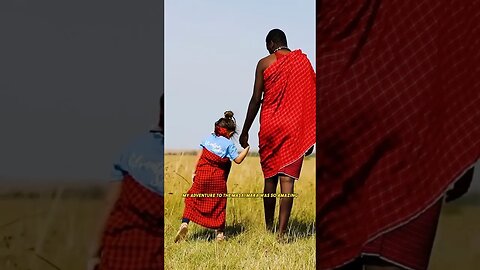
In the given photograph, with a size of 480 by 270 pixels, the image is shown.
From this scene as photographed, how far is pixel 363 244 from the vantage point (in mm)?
3053

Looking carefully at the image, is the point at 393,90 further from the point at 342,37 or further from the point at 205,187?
the point at 205,187

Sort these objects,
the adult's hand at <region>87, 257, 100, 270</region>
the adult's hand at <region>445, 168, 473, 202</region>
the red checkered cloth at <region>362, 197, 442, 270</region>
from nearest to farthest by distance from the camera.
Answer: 1. the red checkered cloth at <region>362, 197, 442, 270</region>
2. the adult's hand at <region>445, 168, 473, 202</region>
3. the adult's hand at <region>87, 257, 100, 270</region>

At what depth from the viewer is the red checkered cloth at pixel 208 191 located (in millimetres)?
3238

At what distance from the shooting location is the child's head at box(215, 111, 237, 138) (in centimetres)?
318

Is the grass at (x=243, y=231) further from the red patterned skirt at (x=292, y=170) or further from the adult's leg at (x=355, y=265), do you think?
the adult's leg at (x=355, y=265)

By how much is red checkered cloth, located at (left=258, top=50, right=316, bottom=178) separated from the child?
0.34 feet

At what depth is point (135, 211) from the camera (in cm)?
325

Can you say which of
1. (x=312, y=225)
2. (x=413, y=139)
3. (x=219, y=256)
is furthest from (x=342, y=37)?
(x=219, y=256)

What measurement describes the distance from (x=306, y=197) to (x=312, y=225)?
0.11m

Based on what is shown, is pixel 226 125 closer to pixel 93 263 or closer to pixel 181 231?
pixel 181 231

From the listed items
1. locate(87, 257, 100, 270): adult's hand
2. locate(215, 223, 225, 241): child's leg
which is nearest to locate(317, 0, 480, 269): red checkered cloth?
locate(215, 223, 225, 241): child's leg

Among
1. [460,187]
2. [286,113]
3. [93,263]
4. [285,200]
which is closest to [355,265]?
[285,200]

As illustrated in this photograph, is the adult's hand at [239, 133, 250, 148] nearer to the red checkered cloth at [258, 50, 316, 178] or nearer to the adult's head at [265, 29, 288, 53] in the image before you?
the red checkered cloth at [258, 50, 316, 178]

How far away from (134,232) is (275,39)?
894mm
